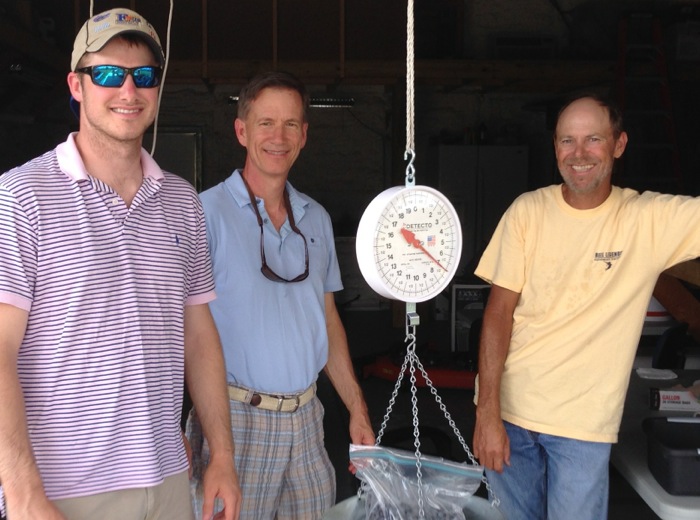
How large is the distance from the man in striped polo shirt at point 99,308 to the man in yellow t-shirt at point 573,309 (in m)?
0.95

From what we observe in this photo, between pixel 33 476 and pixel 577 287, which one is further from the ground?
pixel 577 287

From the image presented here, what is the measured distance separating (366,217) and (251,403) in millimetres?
701

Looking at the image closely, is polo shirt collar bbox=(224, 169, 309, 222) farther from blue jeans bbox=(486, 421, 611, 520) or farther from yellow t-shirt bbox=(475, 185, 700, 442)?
blue jeans bbox=(486, 421, 611, 520)

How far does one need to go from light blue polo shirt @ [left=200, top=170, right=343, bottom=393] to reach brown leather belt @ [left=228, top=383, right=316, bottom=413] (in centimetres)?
2

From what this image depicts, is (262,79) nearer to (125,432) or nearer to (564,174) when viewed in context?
(564,174)

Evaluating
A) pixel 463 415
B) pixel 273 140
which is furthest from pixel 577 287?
pixel 463 415

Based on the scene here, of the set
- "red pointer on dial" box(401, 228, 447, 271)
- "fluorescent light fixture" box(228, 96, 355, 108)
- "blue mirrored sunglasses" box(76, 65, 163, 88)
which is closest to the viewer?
"blue mirrored sunglasses" box(76, 65, 163, 88)

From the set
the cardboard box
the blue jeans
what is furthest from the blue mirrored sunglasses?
the cardboard box

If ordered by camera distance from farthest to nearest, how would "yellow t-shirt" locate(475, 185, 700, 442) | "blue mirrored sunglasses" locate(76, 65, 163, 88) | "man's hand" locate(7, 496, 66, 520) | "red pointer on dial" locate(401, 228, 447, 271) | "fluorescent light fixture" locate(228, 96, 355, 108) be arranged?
"fluorescent light fixture" locate(228, 96, 355, 108) < "yellow t-shirt" locate(475, 185, 700, 442) < "red pointer on dial" locate(401, 228, 447, 271) < "blue mirrored sunglasses" locate(76, 65, 163, 88) < "man's hand" locate(7, 496, 66, 520)

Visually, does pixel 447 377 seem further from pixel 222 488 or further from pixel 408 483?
pixel 408 483

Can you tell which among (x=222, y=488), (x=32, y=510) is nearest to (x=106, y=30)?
(x=32, y=510)

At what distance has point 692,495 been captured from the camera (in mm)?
2102

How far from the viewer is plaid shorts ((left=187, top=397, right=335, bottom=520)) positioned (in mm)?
2139

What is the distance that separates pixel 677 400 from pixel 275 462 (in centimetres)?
155
